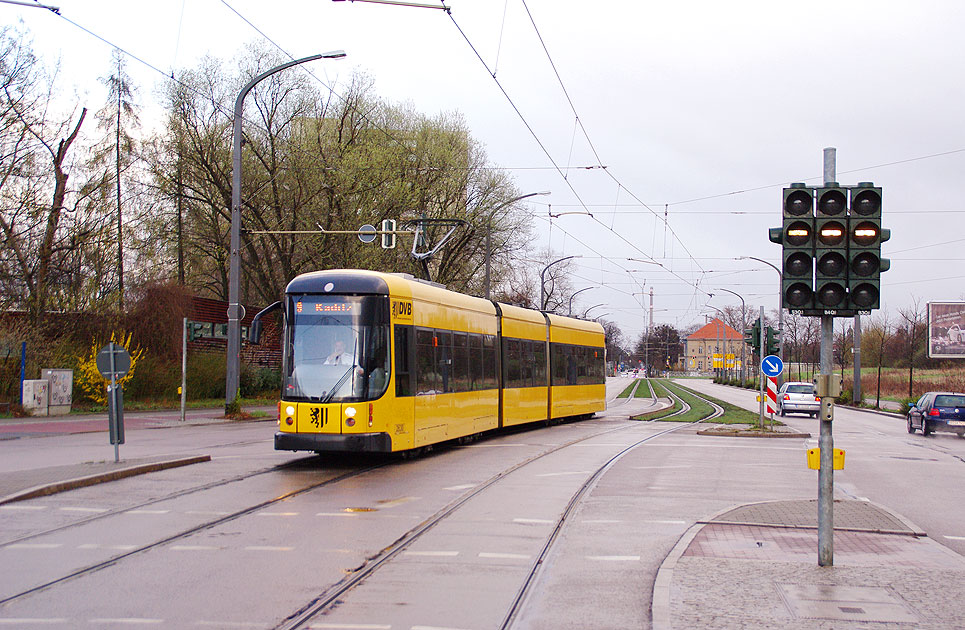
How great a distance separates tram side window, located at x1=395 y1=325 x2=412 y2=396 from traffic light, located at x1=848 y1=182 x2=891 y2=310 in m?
8.76

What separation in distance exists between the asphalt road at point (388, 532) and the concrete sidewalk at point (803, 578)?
1.08 ft

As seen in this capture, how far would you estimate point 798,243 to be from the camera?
879 centimetres

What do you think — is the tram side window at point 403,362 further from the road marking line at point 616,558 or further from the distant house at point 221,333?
the distant house at point 221,333

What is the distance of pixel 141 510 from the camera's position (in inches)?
442

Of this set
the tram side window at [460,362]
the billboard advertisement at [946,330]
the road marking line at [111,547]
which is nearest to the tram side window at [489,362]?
the tram side window at [460,362]

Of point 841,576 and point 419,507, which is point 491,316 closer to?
point 419,507

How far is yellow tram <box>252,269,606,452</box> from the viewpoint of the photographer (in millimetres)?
15219

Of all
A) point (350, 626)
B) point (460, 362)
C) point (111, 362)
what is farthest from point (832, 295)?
point (111, 362)

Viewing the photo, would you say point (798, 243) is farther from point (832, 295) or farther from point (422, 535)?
point (422, 535)

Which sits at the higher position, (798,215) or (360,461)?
(798,215)

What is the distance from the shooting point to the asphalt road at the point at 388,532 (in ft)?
22.7

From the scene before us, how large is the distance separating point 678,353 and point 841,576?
180667mm

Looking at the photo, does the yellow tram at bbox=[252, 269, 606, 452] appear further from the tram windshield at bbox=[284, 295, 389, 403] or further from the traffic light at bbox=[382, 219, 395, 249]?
the traffic light at bbox=[382, 219, 395, 249]

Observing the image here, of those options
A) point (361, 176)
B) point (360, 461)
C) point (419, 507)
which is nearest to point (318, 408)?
point (360, 461)
